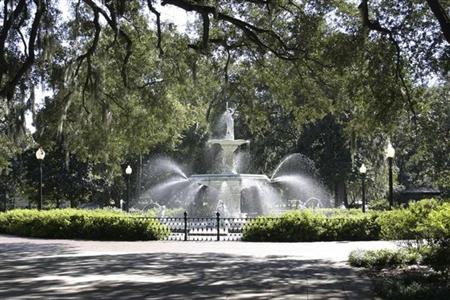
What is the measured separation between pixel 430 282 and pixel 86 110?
14.1m

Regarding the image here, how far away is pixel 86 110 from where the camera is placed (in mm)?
20312

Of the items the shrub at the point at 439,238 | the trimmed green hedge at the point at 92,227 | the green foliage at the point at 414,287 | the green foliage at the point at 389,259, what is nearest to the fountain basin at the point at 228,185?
the trimmed green hedge at the point at 92,227

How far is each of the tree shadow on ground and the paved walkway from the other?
1 centimetres

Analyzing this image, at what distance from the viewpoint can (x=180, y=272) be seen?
11.9 metres

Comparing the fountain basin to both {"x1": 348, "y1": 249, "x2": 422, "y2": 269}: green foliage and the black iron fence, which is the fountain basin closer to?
the black iron fence

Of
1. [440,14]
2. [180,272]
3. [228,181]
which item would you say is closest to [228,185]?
[228,181]

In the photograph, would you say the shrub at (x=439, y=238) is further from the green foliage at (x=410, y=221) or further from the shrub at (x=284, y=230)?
the shrub at (x=284, y=230)

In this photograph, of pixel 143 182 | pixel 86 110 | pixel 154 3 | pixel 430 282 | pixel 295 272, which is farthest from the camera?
pixel 143 182

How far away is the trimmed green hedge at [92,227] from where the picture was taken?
68.4ft

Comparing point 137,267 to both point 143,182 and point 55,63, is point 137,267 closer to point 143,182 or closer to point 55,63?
point 55,63

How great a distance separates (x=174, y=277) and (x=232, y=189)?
48.7ft

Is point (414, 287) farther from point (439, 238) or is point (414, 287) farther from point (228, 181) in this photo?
point (228, 181)

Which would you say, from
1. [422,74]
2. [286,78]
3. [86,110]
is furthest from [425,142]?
[86,110]

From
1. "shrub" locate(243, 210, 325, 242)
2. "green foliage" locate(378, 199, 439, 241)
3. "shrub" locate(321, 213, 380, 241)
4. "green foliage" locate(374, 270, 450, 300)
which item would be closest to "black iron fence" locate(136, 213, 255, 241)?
"shrub" locate(243, 210, 325, 242)
